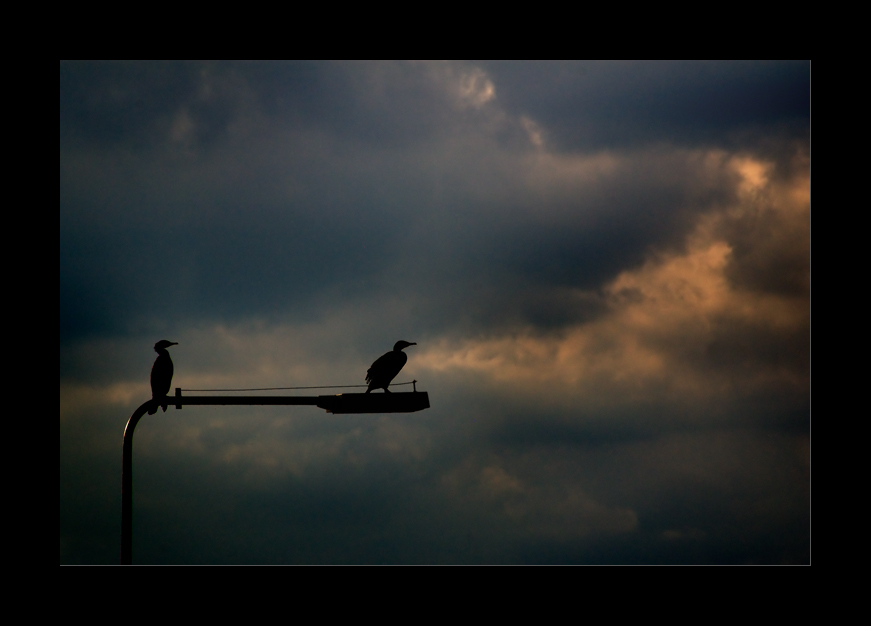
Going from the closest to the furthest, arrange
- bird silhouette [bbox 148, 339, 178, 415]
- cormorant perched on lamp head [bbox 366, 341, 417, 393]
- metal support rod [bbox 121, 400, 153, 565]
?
1. metal support rod [bbox 121, 400, 153, 565]
2. cormorant perched on lamp head [bbox 366, 341, 417, 393]
3. bird silhouette [bbox 148, 339, 178, 415]

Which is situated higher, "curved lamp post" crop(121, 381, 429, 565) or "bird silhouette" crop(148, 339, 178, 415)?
"bird silhouette" crop(148, 339, 178, 415)

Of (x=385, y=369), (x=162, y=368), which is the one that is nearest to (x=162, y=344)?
(x=162, y=368)

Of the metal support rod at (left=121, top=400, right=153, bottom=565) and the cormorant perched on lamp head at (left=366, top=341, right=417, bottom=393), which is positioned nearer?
the metal support rod at (left=121, top=400, right=153, bottom=565)

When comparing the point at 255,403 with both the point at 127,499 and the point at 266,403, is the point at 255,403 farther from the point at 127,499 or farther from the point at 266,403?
the point at 127,499

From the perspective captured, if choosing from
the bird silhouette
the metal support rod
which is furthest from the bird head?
the metal support rod

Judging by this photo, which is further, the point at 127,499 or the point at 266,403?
the point at 266,403

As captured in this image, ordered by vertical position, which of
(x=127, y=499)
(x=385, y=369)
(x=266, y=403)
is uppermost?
(x=385, y=369)

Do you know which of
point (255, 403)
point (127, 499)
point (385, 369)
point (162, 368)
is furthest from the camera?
point (162, 368)

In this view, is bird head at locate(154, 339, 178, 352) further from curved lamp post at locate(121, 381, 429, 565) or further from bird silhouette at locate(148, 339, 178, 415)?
curved lamp post at locate(121, 381, 429, 565)

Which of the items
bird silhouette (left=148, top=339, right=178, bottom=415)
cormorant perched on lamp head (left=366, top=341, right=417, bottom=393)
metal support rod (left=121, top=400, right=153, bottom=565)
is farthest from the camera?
bird silhouette (left=148, top=339, right=178, bottom=415)
